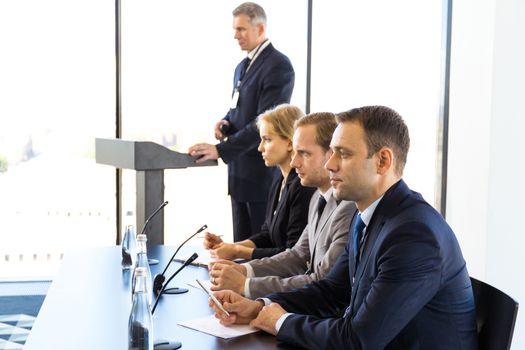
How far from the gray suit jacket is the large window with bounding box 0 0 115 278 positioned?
10.1 feet

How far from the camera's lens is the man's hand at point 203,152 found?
3.91m

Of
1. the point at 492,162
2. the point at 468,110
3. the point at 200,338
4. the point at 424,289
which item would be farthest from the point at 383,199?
the point at 468,110

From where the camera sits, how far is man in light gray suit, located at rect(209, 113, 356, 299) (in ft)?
8.53

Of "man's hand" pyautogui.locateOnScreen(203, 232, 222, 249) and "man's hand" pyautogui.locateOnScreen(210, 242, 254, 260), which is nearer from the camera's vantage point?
"man's hand" pyautogui.locateOnScreen(210, 242, 254, 260)

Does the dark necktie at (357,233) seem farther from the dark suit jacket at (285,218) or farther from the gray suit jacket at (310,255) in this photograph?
the dark suit jacket at (285,218)

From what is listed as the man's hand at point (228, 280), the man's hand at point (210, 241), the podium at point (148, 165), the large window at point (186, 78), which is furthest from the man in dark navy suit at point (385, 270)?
the large window at point (186, 78)

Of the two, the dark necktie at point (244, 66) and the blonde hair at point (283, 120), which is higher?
the dark necktie at point (244, 66)

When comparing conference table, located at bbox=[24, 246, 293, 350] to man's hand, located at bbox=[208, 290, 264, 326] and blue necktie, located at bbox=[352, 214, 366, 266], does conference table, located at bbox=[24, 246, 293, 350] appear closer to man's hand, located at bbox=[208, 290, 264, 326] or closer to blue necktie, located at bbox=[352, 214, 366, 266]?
man's hand, located at bbox=[208, 290, 264, 326]

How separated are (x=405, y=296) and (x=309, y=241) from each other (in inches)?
46.5

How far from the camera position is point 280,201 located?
3.56 meters

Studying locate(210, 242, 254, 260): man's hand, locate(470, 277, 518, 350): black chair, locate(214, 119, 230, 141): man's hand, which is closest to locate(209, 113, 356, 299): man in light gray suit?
locate(210, 242, 254, 260): man's hand

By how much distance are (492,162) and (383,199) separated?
263cm

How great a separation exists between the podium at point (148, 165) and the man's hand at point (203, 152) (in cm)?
4

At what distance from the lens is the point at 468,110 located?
485 cm
